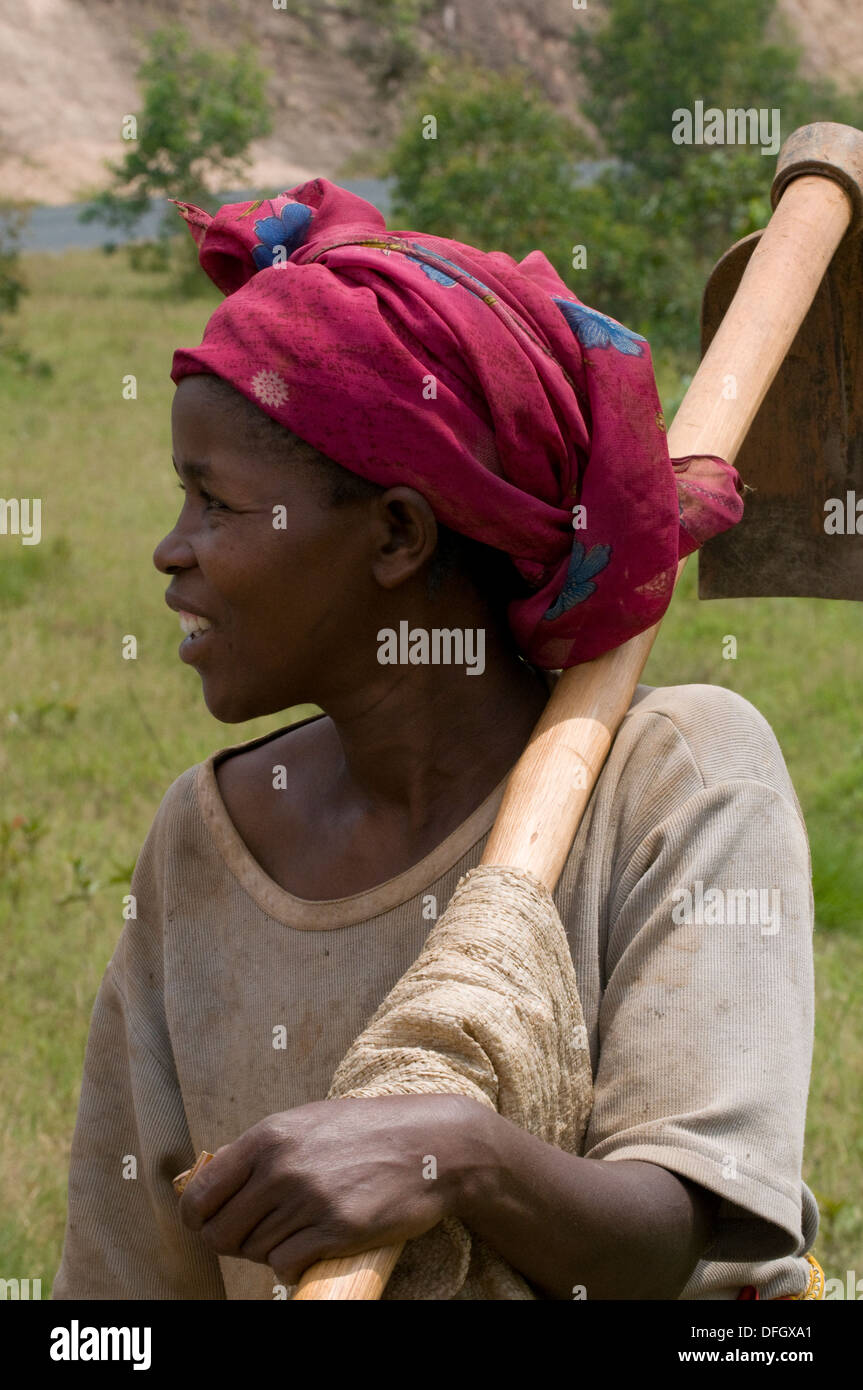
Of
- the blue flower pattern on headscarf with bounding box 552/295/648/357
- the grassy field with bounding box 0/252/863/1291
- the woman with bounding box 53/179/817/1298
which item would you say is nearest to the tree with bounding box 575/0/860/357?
the grassy field with bounding box 0/252/863/1291

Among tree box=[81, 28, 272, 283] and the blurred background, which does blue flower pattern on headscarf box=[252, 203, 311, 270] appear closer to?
the blurred background

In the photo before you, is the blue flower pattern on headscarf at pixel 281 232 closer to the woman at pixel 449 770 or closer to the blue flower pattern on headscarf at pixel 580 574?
the woman at pixel 449 770

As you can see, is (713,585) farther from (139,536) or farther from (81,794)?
(139,536)

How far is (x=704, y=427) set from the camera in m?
2.15

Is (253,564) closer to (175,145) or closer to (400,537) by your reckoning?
(400,537)

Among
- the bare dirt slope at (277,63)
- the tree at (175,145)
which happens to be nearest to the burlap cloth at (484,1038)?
the tree at (175,145)

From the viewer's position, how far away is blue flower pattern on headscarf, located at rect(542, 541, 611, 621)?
5.84 ft

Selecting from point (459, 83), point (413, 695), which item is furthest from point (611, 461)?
point (459, 83)

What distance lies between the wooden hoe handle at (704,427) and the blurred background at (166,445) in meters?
0.38

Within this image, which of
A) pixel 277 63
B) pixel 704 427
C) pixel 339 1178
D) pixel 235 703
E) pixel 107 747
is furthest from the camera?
pixel 277 63

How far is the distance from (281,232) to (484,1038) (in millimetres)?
934

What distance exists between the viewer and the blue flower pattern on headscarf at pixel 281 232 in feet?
6.16

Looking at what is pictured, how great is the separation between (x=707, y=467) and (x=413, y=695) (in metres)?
0.50

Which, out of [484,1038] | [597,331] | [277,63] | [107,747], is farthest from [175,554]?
[277,63]
